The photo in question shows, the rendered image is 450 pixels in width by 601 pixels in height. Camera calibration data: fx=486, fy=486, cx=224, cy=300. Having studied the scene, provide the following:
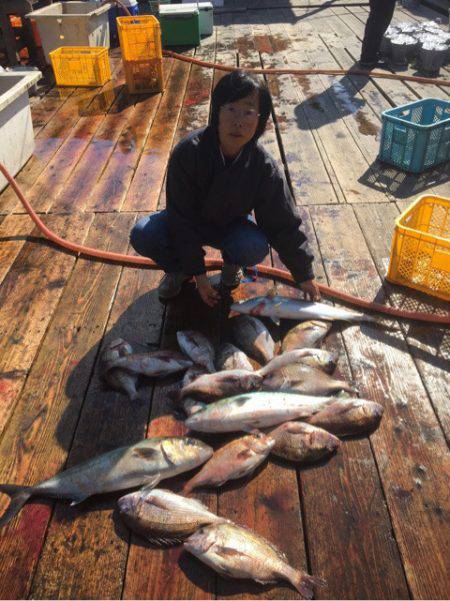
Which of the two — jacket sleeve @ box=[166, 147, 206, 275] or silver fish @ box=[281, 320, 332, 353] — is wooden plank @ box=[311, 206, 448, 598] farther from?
jacket sleeve @ box=[166, 147, 206, 275]

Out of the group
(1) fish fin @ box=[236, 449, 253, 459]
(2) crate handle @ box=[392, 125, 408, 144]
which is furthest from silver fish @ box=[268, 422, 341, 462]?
(2) crate handle @ box=[392, 125, 408, 144]

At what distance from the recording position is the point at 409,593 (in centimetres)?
185

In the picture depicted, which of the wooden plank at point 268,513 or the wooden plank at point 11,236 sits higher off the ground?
the wooden plank at point 11,236

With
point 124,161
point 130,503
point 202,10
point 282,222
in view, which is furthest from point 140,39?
point 130,503

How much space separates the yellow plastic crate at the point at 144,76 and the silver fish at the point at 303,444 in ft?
19.9

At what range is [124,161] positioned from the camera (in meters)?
5.21

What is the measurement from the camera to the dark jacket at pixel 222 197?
2736 mm

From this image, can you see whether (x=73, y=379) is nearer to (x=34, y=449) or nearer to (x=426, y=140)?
(x=34, y=449)

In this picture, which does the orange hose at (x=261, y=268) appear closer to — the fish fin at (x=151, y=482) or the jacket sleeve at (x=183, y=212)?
the jacket sleeve at (x=183, y=212)

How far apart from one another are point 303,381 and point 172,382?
0.73 m

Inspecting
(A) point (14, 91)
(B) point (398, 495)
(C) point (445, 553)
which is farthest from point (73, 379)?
(A) point (14, 91)

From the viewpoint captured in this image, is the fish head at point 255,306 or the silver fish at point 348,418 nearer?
the silver fish at point 348,418

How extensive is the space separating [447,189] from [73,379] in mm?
3651

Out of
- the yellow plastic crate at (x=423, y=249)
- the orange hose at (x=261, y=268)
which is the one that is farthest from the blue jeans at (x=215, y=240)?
the yellow plastic crate at (x=423, y=249)
